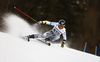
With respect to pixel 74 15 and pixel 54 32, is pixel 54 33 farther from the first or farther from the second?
pixel 74 15

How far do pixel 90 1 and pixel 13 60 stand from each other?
6.67 metres

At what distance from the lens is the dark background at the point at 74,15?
5.83m

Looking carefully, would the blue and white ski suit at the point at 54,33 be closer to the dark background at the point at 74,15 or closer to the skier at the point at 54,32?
the skier at the point at 54,32

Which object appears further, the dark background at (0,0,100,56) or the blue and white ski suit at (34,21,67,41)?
the dark background at (0,0,100,56)

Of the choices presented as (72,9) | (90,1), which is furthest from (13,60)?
(90,1)

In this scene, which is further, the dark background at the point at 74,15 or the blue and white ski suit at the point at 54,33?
the dark background at the point at 74,15

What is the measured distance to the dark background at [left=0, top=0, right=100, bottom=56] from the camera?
583 centimetres

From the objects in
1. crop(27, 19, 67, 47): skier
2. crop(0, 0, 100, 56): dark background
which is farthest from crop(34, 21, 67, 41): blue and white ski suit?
crop(0, 0, 100, 56): dark background

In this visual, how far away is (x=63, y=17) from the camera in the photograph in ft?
21.2

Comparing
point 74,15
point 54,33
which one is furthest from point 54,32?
point 74,15

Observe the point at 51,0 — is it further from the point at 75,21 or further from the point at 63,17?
the point at 75,21

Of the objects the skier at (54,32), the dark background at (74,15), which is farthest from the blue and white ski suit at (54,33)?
the dark background at (74,15)

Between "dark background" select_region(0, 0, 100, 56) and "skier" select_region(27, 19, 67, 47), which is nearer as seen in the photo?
"skier" select_region(27, 19, 67, 47)

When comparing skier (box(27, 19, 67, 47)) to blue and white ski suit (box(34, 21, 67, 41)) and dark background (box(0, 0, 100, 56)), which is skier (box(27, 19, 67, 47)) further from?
dark background (box(0, 0, 100, 56))
